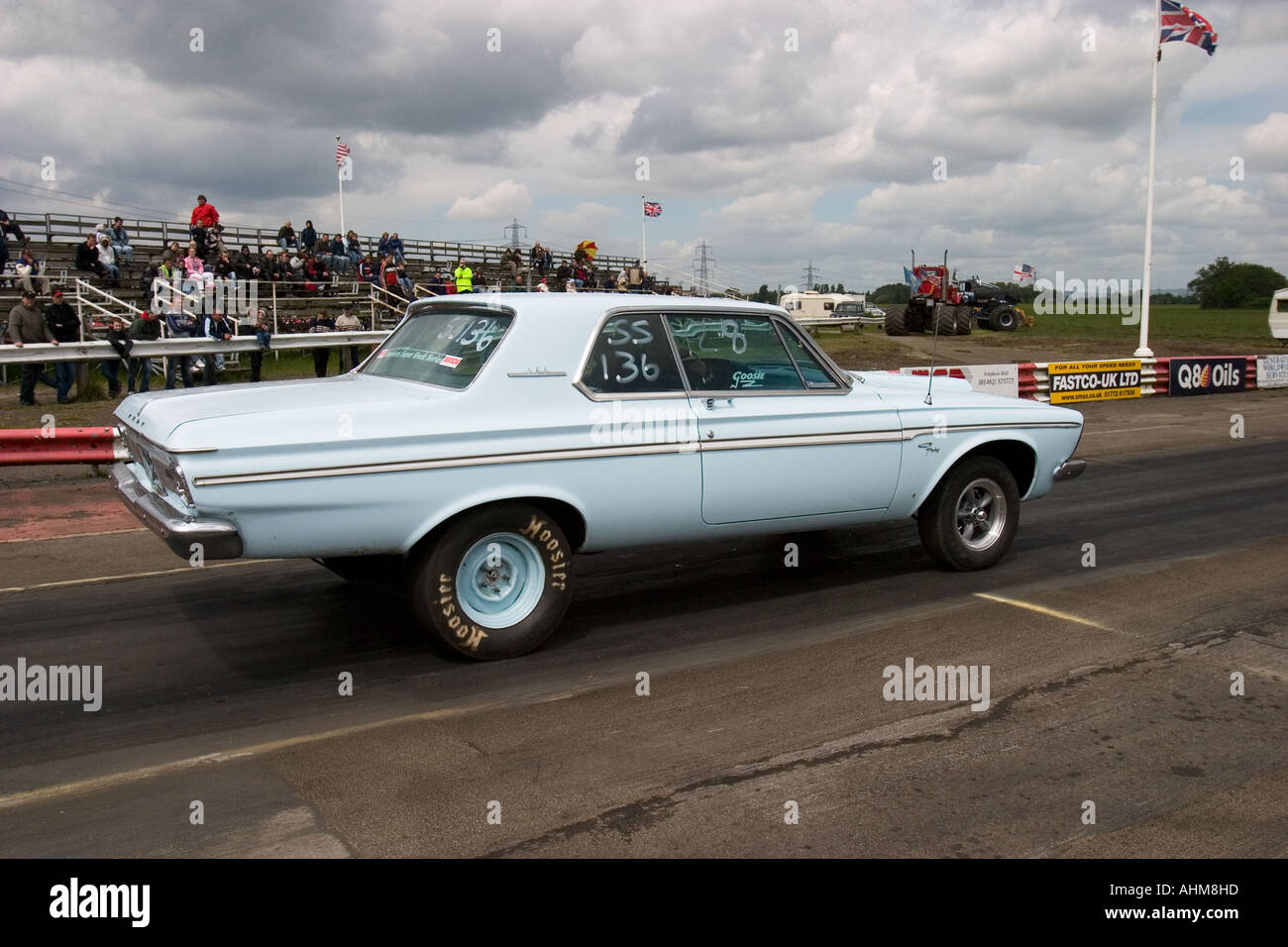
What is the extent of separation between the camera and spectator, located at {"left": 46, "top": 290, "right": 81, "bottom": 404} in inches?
611

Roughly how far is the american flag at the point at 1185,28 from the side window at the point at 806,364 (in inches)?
837

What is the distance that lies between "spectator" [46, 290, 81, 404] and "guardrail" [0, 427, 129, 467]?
237 inches

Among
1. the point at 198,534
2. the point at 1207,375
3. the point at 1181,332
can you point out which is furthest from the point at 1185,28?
the point at 1181,332

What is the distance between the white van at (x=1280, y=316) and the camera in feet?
129

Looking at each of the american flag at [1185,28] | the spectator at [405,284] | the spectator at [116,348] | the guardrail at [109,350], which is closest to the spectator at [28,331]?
the guardrail at [109,350]

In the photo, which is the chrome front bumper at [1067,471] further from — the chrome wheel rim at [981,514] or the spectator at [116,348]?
the spectator at [116,348]

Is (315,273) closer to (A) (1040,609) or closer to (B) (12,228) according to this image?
(B) (12,228)

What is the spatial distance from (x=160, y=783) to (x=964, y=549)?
5.05 meters

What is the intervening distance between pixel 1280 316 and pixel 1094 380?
79.2ft

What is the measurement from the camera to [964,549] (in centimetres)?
709

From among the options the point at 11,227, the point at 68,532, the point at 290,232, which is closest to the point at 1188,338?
the point at 290,232

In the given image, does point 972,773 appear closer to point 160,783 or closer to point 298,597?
point 160,783

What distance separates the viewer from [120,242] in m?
22.0

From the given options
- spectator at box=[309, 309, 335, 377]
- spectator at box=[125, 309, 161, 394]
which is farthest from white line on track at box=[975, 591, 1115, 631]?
spectator at box=[309, 309, 335, 377]
